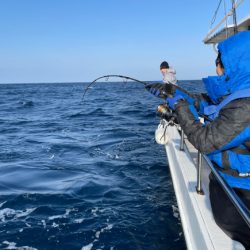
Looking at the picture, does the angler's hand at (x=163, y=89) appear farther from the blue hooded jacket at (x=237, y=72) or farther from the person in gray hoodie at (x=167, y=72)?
the person in gray hoodie at (x=167, y=72)

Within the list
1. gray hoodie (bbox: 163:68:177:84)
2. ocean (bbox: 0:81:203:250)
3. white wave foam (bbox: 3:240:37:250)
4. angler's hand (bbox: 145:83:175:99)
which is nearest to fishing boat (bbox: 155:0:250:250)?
angler's hand (bbox: 145:83:175:99)

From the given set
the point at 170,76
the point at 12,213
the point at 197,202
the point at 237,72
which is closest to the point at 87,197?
the point at 12,213

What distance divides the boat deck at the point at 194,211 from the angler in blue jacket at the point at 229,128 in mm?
106

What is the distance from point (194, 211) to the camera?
3104mm

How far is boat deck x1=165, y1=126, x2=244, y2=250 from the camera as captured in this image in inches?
103

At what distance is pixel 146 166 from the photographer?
24.2 feet

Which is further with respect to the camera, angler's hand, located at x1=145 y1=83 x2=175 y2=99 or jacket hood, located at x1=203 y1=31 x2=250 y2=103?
angler's hand, located at x1=145 y1=83 x2=175 y2=99

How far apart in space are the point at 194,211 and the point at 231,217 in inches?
22.9

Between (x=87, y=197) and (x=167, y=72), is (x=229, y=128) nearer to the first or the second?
(x=87, y=197)

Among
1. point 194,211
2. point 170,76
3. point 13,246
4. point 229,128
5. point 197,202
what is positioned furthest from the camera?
point 170,76

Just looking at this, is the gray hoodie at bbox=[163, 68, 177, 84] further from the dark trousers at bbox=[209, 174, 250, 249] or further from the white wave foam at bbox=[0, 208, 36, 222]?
the dark trousers at bbox=[209, 174, 250, 249]

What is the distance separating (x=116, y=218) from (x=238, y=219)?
2.65 meters

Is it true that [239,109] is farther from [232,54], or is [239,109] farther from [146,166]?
[146,166]

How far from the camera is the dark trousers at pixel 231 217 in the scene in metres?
2.47
